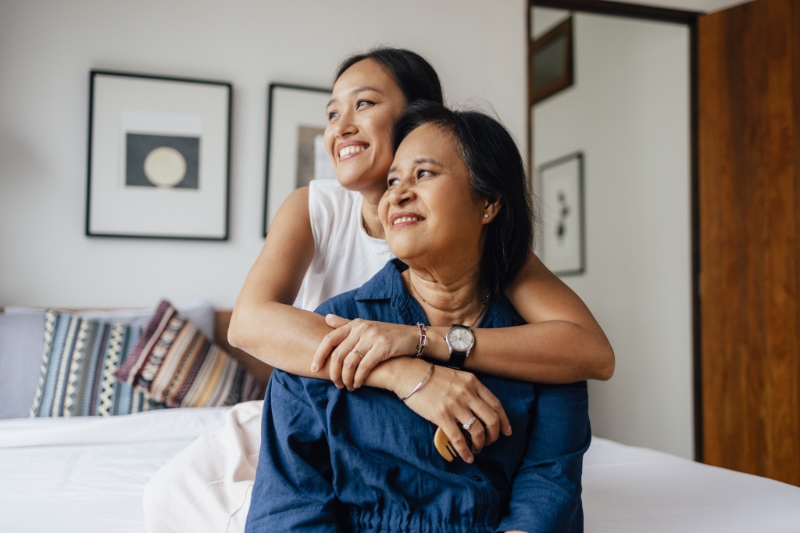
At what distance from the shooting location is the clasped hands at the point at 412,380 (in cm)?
115

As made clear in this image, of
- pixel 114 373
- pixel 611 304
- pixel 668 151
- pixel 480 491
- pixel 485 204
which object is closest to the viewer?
pixel 480 491

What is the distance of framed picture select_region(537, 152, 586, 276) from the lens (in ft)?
15.9

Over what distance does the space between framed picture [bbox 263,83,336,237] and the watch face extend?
7.85ft

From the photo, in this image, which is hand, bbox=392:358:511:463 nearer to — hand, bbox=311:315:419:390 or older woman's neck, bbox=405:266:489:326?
hand, bbox=311:315:419:390

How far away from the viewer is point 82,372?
9.06 feet

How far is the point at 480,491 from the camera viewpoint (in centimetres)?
116

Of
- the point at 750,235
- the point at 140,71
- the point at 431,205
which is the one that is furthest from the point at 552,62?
the point at 431,205

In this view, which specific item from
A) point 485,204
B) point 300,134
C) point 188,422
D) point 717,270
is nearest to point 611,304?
point 717,270

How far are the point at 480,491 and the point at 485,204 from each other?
21.6 inches

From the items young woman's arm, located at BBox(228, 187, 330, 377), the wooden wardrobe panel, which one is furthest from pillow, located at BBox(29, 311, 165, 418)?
the wooden wardrobe panel

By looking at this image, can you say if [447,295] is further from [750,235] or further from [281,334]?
[750,235]

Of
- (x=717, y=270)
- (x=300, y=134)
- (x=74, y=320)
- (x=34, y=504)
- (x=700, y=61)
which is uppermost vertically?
(x=700, y=61)

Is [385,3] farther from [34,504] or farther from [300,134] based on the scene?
[34,504]

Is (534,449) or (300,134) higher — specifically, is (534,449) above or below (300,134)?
below
